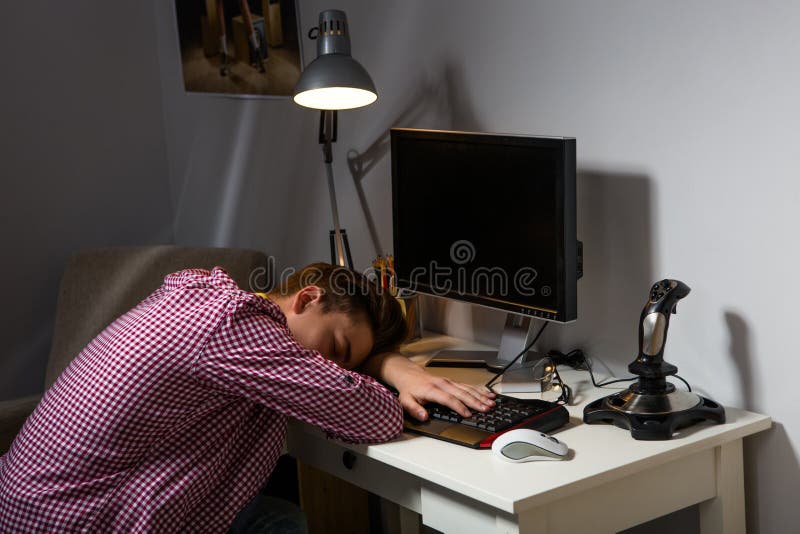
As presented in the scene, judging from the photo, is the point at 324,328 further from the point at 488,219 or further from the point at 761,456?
the point at 761,456

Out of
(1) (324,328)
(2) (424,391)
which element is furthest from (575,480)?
(1) (324,328)

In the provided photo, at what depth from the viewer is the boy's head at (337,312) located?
151 cm

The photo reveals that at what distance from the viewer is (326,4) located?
224 cm

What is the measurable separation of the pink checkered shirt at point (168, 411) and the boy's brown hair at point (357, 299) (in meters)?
0.16

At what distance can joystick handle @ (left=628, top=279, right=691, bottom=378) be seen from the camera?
1.38 m

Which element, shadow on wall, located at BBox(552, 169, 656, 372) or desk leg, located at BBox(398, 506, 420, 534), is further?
desk leg, located at BBox(398, 506, 420, 534)

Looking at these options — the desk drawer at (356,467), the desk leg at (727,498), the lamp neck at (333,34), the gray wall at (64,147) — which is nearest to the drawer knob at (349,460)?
the desk drawer at (356,467)

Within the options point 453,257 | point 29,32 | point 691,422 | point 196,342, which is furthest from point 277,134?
point 691,422

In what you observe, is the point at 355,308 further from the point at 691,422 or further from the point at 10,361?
the point at 10,361

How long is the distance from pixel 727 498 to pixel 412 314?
801 millimetres

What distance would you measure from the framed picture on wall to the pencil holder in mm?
747

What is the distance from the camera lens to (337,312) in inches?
59.9

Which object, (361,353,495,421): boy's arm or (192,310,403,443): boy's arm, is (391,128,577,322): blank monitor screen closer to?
(361,353,495,421): boy's arm

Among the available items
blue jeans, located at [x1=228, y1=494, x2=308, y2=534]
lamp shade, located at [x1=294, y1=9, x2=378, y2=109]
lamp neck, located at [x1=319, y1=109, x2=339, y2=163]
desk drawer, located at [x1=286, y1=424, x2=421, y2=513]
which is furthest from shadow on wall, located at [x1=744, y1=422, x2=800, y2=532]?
lamp neck, located at [x1=319, y1=109, x2=339, y2=163]
